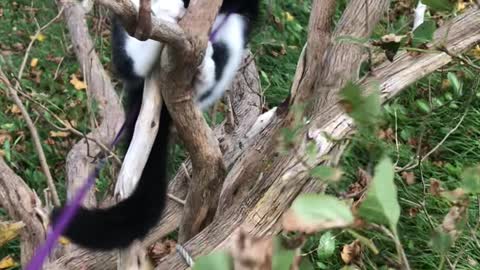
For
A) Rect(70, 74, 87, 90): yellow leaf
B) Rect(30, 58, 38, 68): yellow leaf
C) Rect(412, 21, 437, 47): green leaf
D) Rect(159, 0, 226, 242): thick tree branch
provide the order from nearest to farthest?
Rect(412, 21, 437, 47): green leaf < Rect(159, 0, 226, 242): thick tree branch < Rect(70, 74, 87, 90): yellow leaf < Rect(30, 58, 38, 68): yellow leaf

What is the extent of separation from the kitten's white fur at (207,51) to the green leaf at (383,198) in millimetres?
1007

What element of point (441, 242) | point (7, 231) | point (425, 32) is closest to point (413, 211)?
point (7, 231)

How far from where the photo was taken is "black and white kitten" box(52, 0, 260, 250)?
4.58 feet

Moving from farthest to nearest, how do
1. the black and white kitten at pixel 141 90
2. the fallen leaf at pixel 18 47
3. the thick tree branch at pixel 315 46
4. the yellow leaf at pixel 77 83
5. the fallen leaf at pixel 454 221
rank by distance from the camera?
the fallen leaf at pixel 18 47
the yellow leaf at pixel 77 83
the thick tree branch at pixel 315 46
the black and white kitten at pixel 141 90
the fallen leaf at pixel 454 221

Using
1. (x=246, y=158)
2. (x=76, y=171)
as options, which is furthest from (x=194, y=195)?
(x=76, y=171)

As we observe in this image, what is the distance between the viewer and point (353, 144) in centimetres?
139

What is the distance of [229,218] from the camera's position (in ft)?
4.67

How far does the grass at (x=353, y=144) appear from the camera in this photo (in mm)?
1980

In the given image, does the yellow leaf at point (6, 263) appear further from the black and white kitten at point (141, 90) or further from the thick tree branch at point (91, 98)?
the black and white kitten at point (141, 90)

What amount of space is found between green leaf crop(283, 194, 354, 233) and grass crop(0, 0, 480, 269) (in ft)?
3.06

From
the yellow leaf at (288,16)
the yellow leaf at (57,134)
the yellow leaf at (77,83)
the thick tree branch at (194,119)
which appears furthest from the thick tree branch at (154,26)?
the yellow leaf at (288,16)

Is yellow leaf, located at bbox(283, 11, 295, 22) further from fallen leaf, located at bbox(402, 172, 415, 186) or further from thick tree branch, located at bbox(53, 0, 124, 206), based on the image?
fallen leaf, located at bbox(402, 172, 415, 186)

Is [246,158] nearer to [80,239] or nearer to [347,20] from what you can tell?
[347,20]

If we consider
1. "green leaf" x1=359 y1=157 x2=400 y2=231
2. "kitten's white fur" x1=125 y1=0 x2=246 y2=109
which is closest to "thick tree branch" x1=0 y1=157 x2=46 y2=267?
"kitten's white fur" x1=125 y1=0 x2=246 y2=109
